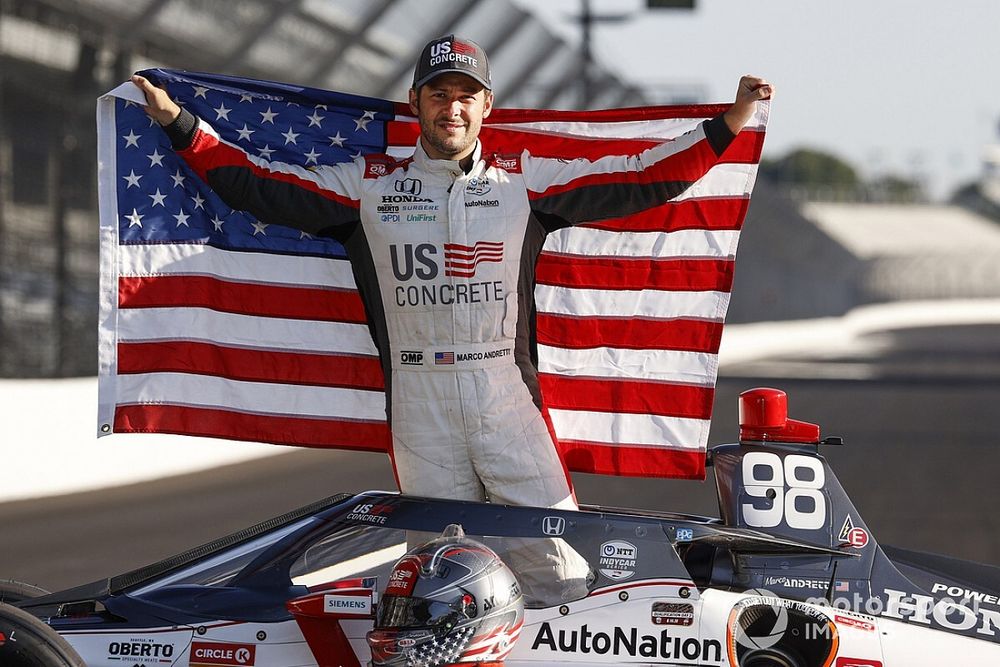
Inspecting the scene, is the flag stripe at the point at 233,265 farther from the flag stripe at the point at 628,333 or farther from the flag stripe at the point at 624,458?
the flag stripe at the point at 624,458

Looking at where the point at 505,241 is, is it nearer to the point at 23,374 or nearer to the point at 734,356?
the point at 23,374

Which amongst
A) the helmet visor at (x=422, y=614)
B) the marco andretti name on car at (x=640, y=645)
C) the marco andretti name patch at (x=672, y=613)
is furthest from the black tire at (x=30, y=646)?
the marco andretti name patch at (x=672, y=613)

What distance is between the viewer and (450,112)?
4.29 meters

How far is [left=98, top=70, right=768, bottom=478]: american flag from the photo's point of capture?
5.29 meters

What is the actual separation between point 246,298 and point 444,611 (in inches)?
81.1

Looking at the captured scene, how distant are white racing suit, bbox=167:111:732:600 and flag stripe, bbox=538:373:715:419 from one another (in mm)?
976

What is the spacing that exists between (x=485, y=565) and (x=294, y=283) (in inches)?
75.3

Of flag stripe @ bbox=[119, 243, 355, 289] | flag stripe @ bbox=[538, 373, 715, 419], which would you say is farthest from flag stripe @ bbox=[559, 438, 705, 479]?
flag stripe @ bbox=[119, 243, 355, 289]

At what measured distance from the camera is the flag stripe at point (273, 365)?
5.33 metres

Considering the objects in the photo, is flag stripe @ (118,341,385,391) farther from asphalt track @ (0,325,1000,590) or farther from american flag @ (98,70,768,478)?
asphalt track @ (0,325,1000,590)

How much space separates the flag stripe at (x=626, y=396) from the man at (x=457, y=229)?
3.23ft

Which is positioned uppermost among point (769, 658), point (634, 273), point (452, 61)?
point (452, 61)

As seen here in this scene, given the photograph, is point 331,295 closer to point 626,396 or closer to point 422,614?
point 626,396

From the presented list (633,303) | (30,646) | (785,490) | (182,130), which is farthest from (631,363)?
(30,646)
